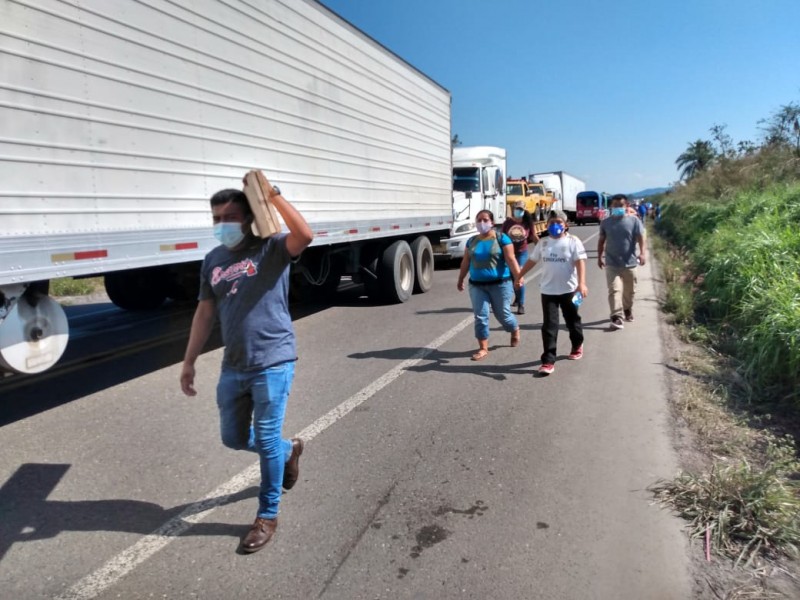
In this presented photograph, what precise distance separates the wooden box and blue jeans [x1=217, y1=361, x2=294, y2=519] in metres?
0.69

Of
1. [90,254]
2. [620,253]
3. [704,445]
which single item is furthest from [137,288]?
[704,445]

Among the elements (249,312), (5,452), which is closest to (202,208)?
(5,452)

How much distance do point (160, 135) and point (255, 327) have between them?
281 centimetres

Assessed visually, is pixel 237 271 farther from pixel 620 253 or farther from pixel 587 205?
pixel 587 205

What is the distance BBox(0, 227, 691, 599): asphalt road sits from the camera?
2.78m

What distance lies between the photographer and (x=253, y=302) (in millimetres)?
2938

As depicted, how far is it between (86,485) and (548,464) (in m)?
2.92

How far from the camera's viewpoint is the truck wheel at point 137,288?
30.8 feet

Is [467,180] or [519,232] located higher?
[467,180]

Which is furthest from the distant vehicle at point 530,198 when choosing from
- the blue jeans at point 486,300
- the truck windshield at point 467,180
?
the blue jeans at point 486,300

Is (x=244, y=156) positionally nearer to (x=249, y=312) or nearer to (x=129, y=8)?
(x=129, y=8)

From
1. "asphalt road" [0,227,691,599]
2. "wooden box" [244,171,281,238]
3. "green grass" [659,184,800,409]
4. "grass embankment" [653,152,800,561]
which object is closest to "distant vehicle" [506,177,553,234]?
"green grass" [659,184,800,409]

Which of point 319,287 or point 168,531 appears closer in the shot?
point 168,531

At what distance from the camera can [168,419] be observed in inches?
192
